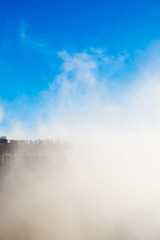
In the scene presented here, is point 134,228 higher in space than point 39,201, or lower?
lower

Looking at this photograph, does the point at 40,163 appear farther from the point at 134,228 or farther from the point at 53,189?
the point at 134,228

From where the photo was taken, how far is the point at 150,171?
84.5 ft

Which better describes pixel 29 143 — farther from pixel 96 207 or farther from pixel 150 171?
pixel 150 171

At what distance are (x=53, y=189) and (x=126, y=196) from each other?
7191mm

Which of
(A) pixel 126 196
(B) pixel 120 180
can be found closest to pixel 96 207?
(A) pixel 126 196

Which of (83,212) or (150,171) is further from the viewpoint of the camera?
(150,171)

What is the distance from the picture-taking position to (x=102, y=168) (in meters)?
27.2

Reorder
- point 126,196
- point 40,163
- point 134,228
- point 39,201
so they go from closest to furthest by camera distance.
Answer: point 134,228 < point 39,201 < point 126,196 < point 40,163

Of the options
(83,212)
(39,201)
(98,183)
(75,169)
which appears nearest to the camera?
(83,212)

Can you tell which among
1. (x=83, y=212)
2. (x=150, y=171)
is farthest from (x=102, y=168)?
(x=83, y=212)

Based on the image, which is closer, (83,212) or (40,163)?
(83,212)

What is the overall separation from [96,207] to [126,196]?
12.3ft

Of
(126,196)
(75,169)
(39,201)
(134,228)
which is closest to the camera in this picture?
(134,228)

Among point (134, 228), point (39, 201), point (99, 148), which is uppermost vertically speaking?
point (99, 148)
